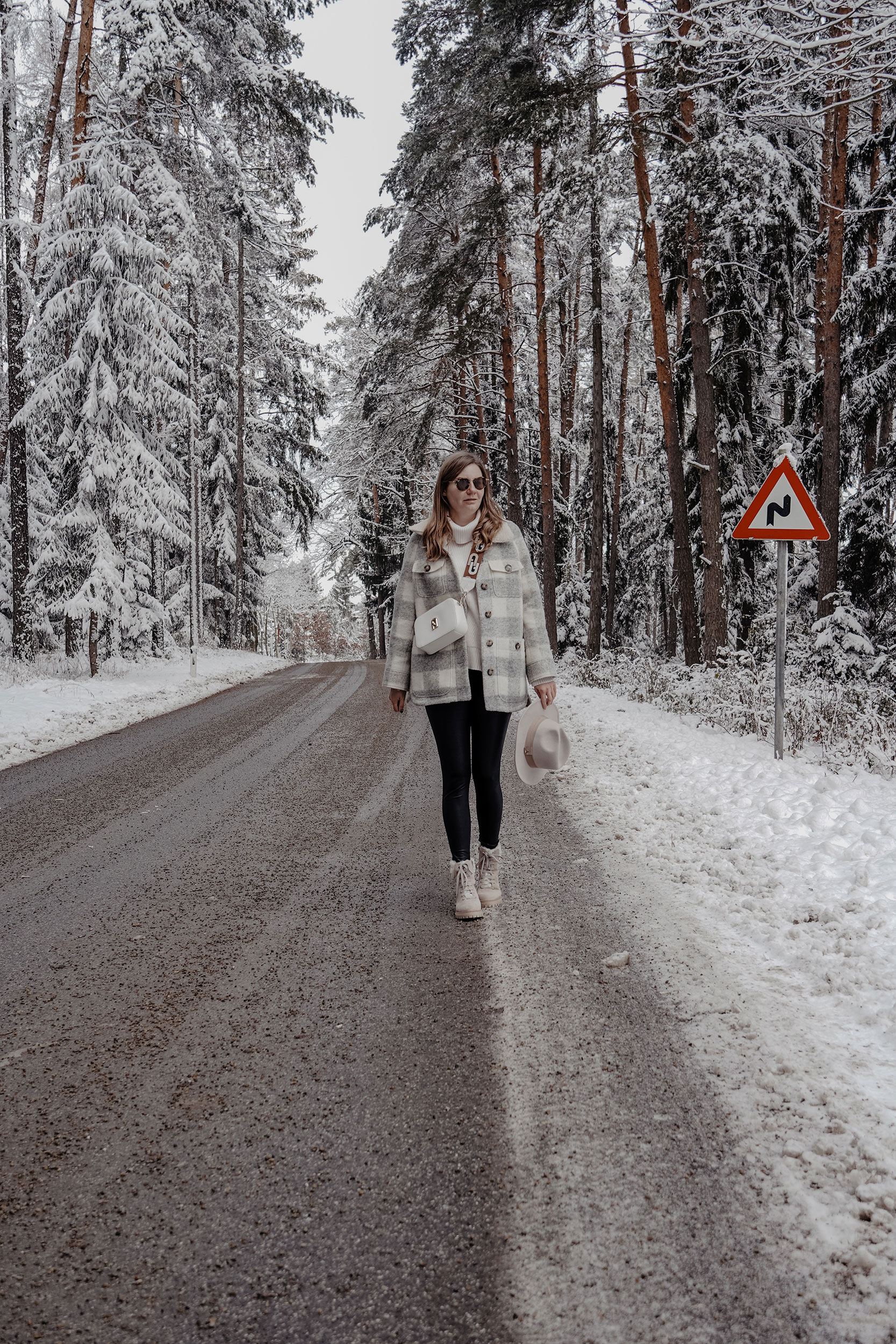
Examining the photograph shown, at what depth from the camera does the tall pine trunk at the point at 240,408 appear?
27.2 metres

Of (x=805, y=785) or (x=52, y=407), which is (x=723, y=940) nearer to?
(x=805, y=785)

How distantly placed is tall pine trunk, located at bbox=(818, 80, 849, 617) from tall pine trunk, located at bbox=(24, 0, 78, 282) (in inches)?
543

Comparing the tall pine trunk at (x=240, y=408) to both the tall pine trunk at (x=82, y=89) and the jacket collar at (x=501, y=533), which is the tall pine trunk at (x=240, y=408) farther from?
the jacket collar at (x=501, y=533)

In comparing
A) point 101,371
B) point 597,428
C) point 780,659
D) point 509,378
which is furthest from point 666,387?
point 101,371

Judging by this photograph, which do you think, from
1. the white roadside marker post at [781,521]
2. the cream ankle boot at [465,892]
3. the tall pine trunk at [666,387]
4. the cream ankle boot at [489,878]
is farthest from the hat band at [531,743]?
the tall pine trunk at [666,387]

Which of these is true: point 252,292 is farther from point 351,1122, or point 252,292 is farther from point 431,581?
point 351,1122

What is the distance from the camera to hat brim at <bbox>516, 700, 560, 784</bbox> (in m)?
4.02

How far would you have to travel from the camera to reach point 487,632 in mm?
3744

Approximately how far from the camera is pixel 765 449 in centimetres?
1625

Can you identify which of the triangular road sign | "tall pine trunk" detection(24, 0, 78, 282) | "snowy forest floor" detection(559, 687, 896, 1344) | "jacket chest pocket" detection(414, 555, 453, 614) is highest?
"tall pine trunk" detection(24, 0, 78, 282)

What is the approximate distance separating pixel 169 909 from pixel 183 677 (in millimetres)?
14141

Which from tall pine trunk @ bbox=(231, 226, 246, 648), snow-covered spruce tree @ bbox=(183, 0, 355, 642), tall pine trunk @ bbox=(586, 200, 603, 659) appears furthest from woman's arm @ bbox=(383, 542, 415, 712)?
tall pine trunk @ bbox=(231, 226, 246, 648)

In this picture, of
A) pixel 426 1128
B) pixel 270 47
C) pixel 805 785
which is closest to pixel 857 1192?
pixel 426 1128

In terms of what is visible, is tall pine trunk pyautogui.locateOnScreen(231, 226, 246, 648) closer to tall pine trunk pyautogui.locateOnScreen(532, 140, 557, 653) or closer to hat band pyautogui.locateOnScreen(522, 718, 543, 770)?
tall pine trunk pyautogui.locateOnScreen(532, 140, 557, 653)
